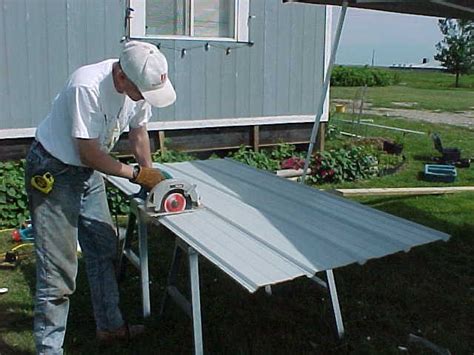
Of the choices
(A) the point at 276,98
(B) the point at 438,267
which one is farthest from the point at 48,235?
(A) the point at 276,98

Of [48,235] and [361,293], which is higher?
[48,235]

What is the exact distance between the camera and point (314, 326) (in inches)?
143

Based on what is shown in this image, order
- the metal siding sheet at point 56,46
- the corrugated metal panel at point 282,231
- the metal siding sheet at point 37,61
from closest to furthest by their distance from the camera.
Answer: the corrugated metal panel at point 282,231, the metal siding sheet at point 37,61, the metal siding sheet at point 56,46

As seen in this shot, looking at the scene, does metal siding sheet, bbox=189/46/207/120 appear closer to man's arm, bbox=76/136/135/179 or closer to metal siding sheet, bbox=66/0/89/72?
metal siding sheet, bbox=66/0/89/72

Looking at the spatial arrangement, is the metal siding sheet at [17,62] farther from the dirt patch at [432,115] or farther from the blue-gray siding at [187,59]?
the dirt patch at [432,115]

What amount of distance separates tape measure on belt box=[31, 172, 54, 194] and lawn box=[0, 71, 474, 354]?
0.98 m

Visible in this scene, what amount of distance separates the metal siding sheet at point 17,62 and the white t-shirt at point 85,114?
348cm

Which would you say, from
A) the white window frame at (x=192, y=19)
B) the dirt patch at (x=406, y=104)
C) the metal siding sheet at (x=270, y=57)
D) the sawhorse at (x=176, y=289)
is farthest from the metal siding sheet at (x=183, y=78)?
the dirt patch at (x=406, y=104)

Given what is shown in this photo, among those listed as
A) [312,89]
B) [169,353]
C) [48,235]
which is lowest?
[169,353]

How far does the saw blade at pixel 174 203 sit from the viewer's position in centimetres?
309

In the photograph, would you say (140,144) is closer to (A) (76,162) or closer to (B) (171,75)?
(A) (76,162)

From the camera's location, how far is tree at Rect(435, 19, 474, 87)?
32.9m

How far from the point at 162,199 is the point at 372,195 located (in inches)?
161

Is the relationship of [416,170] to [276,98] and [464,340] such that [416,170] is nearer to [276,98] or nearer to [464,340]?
[276,98]
